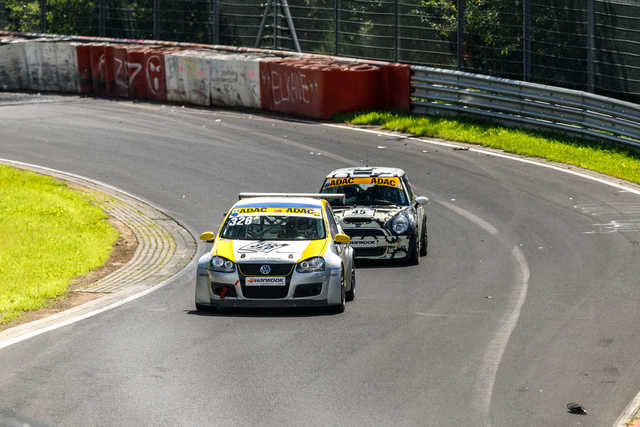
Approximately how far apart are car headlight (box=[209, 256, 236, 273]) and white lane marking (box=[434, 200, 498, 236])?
262 inches

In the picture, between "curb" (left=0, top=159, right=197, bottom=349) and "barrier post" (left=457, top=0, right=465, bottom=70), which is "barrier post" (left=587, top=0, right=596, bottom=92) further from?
"curb" (left=0, top=159, right=197, bottom=349)

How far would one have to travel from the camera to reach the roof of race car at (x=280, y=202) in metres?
15.2

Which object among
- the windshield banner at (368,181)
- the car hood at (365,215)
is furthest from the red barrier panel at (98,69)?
the car hood at (365,215)

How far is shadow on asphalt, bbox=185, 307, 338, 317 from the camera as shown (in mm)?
13930

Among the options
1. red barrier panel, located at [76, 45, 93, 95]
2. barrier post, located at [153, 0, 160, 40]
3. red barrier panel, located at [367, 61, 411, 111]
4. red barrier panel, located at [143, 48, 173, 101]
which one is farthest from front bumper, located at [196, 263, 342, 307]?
barrier post, located at [153, 0, 160, 40]

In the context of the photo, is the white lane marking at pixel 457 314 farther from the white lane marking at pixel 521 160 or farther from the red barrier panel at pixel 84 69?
the red barrier panel at pixel 84 69

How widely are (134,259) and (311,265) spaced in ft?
16.8

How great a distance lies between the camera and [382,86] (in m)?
Result: 32.0

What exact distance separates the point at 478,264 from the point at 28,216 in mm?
8181

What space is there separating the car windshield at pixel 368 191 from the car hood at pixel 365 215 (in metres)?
0.25

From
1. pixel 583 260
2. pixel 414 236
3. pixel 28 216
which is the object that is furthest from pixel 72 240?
pixel 583 260

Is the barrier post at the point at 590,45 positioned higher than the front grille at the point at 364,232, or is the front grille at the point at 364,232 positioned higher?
the barrier post at the point at 590,45

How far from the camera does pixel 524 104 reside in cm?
2878

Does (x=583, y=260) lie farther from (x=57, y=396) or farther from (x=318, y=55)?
(x=318, y=55)
